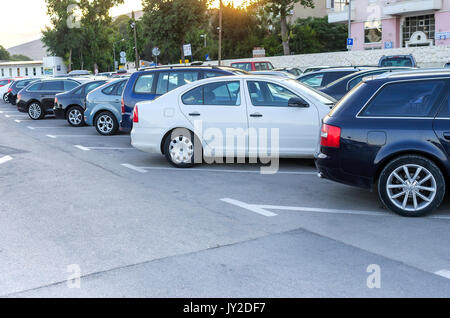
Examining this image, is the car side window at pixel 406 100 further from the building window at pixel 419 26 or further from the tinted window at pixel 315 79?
the building window at pixel 419 26

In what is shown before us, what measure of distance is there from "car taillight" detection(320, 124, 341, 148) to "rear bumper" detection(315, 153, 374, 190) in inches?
6.2

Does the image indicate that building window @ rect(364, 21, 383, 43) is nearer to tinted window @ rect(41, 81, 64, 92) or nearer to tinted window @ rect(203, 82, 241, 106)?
tinted window @ rect(41, 81, 64, 92)

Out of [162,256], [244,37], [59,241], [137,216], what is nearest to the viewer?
[162,256]

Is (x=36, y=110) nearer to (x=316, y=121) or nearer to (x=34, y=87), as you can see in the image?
(x=34, y=87)

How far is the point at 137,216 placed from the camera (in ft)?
22.1

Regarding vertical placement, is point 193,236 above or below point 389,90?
below

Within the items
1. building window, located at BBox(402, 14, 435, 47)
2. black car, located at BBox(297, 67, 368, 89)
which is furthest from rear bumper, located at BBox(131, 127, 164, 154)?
building window, located at BBox(402, 14, 435, 47)

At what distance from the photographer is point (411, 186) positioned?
21.6 ft

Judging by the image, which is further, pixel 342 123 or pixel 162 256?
pixel 342 123

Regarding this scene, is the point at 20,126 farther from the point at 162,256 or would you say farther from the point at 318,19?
the point at 318,19

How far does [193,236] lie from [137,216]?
1112 millimetres

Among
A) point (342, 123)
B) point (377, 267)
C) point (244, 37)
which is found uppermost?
point (244, 37)

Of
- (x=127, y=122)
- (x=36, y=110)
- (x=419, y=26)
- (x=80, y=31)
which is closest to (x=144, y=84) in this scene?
(x=127, y=122)

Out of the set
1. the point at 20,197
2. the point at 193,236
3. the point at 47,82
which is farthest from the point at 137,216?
the point at 47,82
